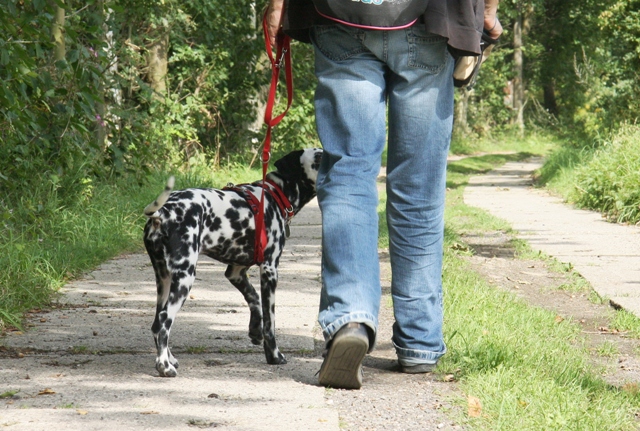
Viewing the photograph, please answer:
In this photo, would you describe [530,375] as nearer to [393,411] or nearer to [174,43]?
[393,411]

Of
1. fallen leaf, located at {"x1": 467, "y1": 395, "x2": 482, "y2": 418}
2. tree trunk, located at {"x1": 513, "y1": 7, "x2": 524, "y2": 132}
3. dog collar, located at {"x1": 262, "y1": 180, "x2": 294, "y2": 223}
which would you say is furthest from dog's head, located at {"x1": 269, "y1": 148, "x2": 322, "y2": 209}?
tree trunk, located at {"x1": 513, "y1": 7, "x2": 524, "y2": 132}

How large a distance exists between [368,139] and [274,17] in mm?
644

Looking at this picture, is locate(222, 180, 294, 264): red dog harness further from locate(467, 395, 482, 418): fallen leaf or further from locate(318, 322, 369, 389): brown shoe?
locate(467, 395, 482, 418): fallen leaf

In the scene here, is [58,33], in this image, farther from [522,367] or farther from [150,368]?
[522,367]

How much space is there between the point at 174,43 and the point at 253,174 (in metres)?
2.49

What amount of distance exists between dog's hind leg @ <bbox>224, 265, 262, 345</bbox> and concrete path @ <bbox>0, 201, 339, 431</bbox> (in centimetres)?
→ 8

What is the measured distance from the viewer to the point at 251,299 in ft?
14.9

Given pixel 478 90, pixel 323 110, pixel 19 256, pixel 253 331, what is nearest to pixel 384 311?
pixel 253 331

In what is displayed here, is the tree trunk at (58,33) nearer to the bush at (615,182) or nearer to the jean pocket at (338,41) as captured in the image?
the jean pocket at (338,41)

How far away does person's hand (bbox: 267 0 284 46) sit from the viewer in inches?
144

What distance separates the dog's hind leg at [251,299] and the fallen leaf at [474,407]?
1.37 metres

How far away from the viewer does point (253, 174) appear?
15.1 metres

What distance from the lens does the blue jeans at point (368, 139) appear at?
11.4 ft

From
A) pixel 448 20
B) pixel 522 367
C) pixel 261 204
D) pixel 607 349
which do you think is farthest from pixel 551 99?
pixel 448 20
